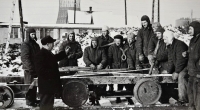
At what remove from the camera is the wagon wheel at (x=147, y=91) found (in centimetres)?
447

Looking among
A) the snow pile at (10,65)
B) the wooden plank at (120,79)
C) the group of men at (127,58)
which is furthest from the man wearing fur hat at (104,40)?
the snow pile at (10,65)

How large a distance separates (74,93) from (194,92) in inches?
83.6

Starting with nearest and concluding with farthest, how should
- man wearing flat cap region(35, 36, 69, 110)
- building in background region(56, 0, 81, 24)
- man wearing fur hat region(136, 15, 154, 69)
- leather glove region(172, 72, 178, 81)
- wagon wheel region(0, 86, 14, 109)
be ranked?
man wearing flat cap region(35, 36, 69, 110) → leather glove region(172, 72, 178, 81) → wagon wheel region(0, 86, 14, 109) → man wearing fur hat region(136, 15, 154, 69) → building in background region(56, 0, 81, 24)

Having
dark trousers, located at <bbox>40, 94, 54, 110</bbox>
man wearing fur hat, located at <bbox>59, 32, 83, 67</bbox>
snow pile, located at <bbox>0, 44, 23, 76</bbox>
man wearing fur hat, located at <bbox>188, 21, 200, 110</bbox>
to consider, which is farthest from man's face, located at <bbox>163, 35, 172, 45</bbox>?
snow pile, located at <bbox>0, 44, 23, 76</bbox>

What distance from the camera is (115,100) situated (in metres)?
5.78

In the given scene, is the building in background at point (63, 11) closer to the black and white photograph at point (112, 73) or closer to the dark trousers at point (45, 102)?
the black and white photograph at point (112, 73)

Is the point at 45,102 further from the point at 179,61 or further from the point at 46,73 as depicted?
the point at 179,61

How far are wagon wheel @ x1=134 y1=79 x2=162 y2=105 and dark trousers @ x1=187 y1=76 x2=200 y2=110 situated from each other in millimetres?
645

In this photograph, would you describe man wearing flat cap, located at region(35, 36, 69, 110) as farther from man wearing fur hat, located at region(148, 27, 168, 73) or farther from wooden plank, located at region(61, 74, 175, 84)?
man wearing fur hat, located at region(148, 27, 168, 73)

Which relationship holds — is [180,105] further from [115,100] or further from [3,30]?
[3,30]

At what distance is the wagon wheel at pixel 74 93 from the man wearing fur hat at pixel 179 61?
1.74 meters

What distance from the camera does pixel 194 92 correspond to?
12.5 ft

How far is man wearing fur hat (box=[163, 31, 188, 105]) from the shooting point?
4.27m

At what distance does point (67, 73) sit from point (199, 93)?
277 cm
